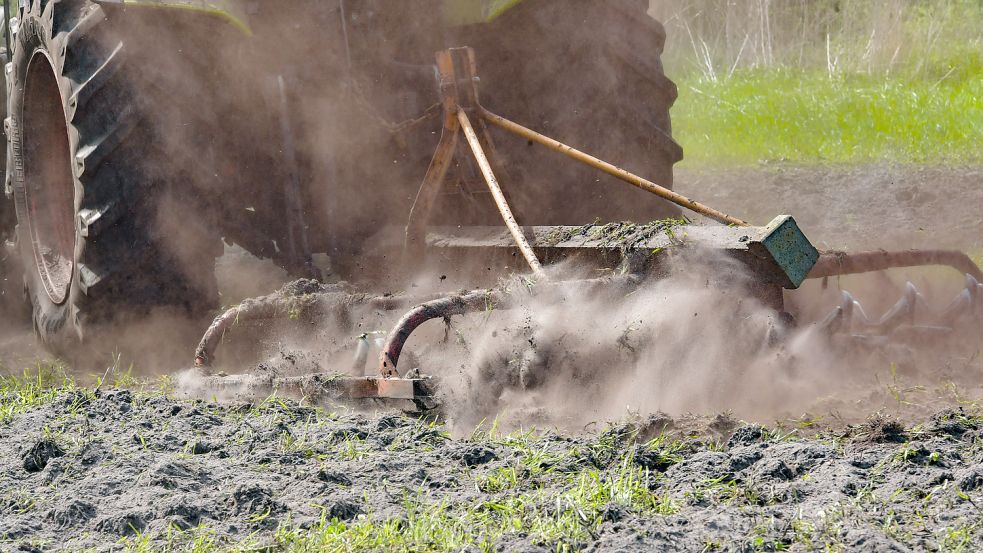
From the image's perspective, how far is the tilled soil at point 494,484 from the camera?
2.13 metres

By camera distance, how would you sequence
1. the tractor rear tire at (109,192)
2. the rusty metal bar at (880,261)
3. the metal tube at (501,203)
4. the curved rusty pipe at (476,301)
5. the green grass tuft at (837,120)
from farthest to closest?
the green grass tuft at (837,120), the tractor rear tire at (109,192), the rusty metal bar at (880,261), the metal tube at (501,203), the curved rusty pipe at (476,301)

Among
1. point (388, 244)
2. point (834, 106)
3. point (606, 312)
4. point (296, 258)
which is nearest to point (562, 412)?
point (606, 312)

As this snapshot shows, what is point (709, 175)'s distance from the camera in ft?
29.7

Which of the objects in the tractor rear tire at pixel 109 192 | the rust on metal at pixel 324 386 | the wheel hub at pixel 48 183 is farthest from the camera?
the wheel hub at pixel 48 183

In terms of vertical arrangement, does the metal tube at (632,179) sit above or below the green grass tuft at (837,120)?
above

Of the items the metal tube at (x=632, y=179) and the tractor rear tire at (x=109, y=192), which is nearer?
the metal tube at (x=632, y=179)

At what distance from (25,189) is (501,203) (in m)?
2.27

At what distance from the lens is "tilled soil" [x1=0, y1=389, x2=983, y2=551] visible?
6.98 feet

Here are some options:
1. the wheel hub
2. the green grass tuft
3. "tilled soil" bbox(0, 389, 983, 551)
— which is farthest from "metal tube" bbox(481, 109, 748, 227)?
the green grass tuft

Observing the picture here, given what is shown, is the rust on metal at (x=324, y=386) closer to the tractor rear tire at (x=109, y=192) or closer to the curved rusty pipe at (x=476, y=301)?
the curved rusty pipe at (x=476, y=301)

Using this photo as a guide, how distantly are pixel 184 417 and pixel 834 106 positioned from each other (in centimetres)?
873

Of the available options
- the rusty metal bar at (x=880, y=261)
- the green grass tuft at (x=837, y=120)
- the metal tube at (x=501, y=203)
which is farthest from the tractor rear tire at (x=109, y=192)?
the green grass tuft at (x=837, y=120)

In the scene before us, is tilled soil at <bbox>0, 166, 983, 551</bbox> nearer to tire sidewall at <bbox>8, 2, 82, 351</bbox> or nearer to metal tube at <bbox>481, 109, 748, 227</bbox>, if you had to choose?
metal tube at <bbox>481, 109, 748, 227</bbox>

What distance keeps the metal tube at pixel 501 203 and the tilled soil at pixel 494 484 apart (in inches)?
28.0
